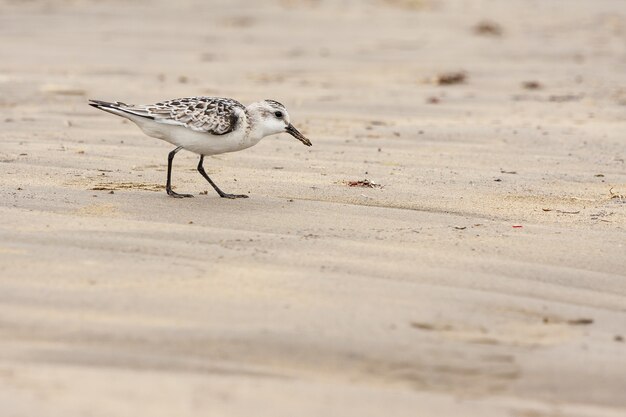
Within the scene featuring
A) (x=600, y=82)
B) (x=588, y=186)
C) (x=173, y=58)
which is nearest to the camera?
(x=588, y=186)

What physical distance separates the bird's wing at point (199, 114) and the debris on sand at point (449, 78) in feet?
15.4

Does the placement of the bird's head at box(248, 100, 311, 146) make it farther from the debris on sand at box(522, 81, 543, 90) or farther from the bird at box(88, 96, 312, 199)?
the debris on sand at box(522, 81, 543, 90)

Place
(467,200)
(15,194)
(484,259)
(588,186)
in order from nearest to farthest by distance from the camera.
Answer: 1. (484,259)
2. (15,194)
3. (467,200)
4. (588,186)

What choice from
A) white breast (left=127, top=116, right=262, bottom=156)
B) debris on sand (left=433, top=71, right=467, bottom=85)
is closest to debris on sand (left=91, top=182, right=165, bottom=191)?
white breast (left=127, top=116, right=262, bottom=156)

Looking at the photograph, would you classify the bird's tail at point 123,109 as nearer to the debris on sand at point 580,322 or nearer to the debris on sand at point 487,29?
the debris on sand at point 580,322

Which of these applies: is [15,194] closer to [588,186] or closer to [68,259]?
[68,259]

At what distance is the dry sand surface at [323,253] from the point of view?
4023 millimetres

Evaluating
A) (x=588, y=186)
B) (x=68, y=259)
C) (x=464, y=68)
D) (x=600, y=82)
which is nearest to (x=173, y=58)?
(x=464, y=68)

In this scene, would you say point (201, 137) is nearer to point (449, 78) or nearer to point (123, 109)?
point (123, 109)

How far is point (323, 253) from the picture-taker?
5.37 metres

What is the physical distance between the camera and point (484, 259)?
5.39 m

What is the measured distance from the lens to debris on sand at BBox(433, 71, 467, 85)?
11.1 meters

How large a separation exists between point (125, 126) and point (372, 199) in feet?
9.37

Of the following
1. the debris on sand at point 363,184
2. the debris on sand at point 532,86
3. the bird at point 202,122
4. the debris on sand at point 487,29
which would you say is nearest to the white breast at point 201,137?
the bird at point 202,122
